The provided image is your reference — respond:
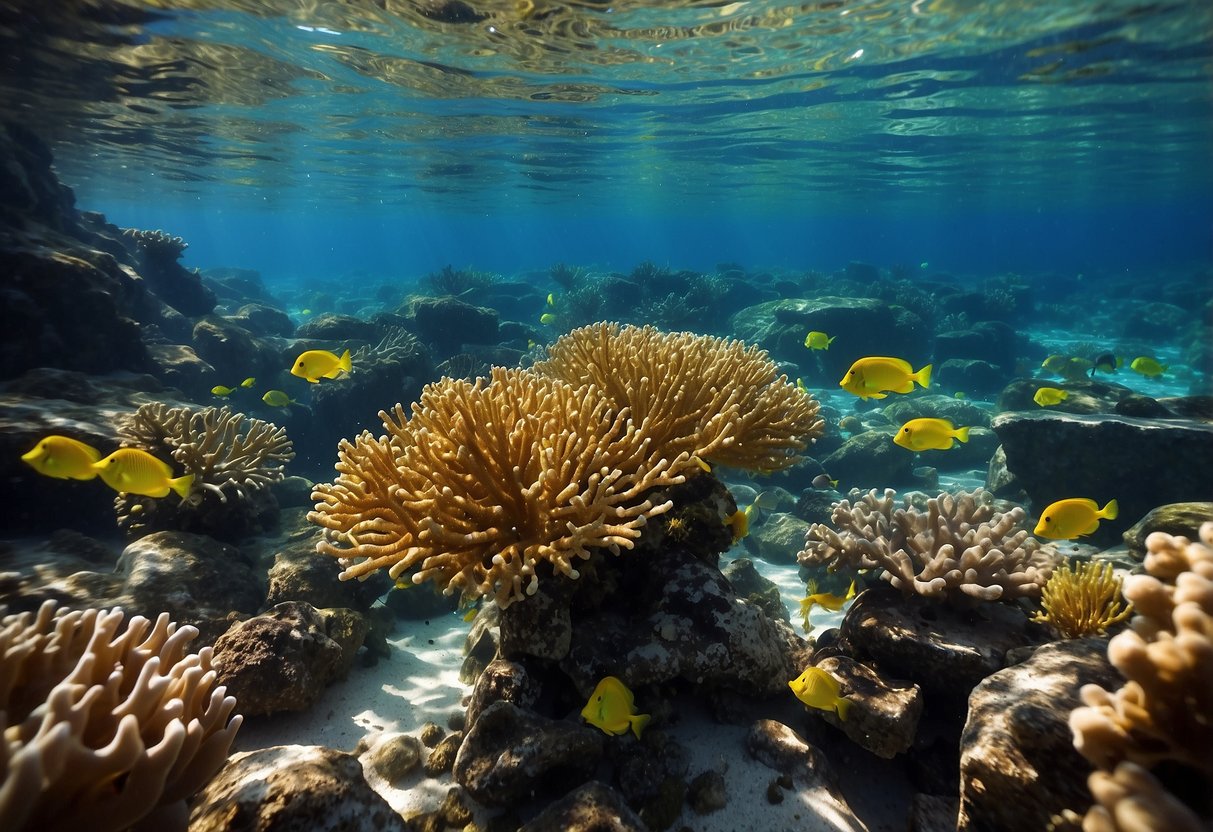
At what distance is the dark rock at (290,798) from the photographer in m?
2.09

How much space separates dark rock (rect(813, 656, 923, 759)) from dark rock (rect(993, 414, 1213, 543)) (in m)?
6.59

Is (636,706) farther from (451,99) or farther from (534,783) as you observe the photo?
(451,99)

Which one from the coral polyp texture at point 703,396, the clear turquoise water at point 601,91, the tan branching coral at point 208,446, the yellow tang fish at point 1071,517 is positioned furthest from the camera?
the clear turquoise water at point 601,91

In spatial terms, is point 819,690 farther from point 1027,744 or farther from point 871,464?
point 871,464

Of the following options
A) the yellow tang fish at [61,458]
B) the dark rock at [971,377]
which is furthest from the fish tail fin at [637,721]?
the dark rock at [971,377]

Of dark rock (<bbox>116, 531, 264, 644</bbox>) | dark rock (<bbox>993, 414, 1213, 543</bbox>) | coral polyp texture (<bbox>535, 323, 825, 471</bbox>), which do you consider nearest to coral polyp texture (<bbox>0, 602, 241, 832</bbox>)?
dark rock (<bbox>116, 531, 264, 644</bbox>)

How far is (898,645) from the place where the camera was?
335 cm

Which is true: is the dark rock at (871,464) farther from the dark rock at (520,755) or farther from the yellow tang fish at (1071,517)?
the dark rock at (520,755)

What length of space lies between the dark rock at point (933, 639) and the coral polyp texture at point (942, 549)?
12 cm

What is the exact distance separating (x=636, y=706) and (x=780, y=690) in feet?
3.27

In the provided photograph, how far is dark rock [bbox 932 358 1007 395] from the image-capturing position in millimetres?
18781

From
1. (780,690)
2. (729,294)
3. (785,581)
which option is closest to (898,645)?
(780,690)

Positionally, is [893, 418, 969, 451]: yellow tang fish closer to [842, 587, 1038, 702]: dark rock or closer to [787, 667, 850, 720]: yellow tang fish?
[842, 587, 1038, 702]: dark rock

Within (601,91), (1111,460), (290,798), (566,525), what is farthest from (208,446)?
(601,91)
